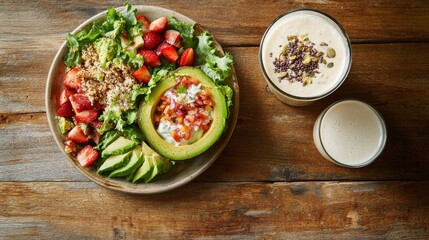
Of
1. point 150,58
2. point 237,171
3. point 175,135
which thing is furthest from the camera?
point 237,171

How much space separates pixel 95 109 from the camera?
2.01 m

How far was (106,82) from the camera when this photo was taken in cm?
198

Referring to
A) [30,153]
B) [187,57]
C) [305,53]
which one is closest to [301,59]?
[305,53]

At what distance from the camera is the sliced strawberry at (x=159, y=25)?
6.62ft

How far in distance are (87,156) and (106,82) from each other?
0.33 m

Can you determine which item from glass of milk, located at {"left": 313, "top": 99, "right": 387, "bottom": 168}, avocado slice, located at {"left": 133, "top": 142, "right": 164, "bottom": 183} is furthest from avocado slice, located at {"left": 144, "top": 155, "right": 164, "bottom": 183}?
glass of milk, located at {"left": 313, "top": 99, "right": 387, "bottom": 168}

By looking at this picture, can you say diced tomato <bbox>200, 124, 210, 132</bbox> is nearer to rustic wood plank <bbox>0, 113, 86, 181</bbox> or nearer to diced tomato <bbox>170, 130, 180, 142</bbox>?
diced tomato <bbox>170, 130, 180, 142</bbox>

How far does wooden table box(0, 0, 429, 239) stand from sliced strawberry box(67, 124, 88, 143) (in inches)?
8.3

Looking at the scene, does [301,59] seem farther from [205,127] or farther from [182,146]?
[182,146]

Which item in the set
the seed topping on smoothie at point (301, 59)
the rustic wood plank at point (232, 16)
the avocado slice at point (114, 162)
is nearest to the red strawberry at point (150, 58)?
the rustic wood plank at point (232, 16)

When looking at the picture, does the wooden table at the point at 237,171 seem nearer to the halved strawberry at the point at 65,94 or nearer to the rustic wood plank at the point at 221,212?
the rustic wood plank at the point at 221,212

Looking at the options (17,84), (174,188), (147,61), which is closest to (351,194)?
(174,188)

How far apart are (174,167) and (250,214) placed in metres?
0.43

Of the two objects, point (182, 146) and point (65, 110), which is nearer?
point (182, 146)
